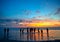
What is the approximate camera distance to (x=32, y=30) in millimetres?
15633
